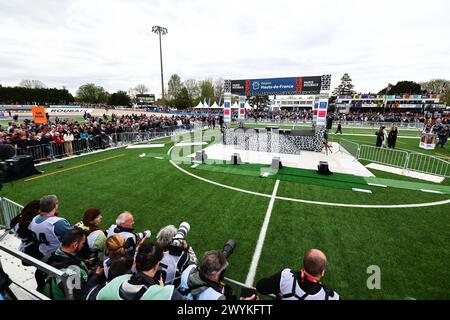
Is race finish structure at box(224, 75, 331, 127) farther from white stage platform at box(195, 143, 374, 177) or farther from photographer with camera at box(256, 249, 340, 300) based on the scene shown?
photographer with camera at box(256, 249, 340, 300)

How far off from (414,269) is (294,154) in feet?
38.8

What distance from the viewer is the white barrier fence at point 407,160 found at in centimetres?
1191

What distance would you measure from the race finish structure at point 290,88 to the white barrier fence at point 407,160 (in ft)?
11.6

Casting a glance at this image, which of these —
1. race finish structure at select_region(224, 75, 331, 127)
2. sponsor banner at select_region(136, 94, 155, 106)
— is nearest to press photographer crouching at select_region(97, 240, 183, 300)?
race finish structure at select_region(224, 75, 331, 127)

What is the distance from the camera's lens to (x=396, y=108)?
237 ft

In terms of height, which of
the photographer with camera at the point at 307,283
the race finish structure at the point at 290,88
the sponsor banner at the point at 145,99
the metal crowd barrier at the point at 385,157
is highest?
the sponsor banner at the point at 145,99

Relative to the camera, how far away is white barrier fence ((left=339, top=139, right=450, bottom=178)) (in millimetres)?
11906

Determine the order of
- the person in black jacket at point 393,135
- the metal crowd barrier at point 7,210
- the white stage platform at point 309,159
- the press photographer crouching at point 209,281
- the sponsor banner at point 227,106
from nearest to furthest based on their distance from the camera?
the press photographer crouching at point 209,281
the metal crowd barrier at point 7,210
the white stage platform at point 309,159
the person in black jacket at point 393,135
the sponsor banner at point 227,106

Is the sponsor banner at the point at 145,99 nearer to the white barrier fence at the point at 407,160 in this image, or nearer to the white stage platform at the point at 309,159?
the white stage platform at the point at 309,159

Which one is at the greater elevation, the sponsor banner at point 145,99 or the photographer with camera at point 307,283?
the sponsor banner at point 145,99

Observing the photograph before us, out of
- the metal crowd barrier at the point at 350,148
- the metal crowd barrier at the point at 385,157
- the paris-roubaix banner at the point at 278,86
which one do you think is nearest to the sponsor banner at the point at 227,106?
the paris-roubaix banner at the point at 278,86
